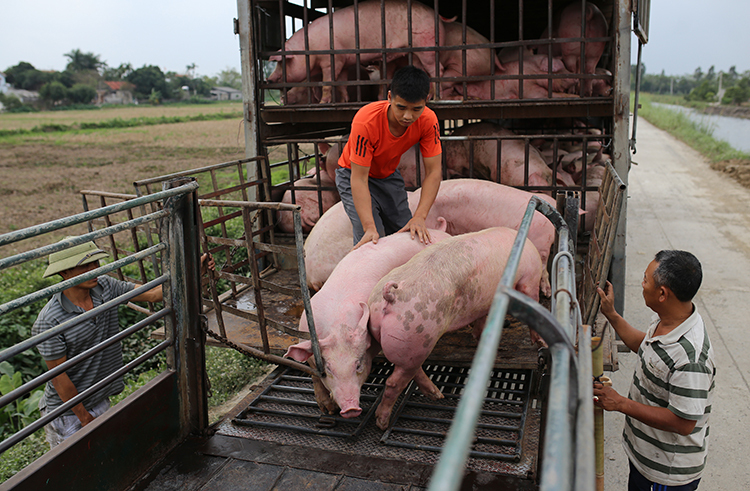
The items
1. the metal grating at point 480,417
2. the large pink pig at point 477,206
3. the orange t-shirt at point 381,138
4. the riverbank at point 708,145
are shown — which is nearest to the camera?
the metal grating at point 480,417

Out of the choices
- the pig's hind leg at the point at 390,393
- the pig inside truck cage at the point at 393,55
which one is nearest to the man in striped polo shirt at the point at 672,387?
the pig's hind leg at the point at 390,393

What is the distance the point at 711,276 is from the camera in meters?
7.56

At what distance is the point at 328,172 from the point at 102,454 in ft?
14.0

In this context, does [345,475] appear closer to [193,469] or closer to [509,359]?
[193,469]

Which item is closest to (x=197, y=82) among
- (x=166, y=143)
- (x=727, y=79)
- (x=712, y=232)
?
(x=166, y=143)

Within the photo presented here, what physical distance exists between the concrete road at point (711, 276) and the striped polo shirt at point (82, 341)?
324 centimetres

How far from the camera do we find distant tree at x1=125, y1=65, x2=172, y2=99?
85.8 m

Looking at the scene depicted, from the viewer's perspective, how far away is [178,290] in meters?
2.99

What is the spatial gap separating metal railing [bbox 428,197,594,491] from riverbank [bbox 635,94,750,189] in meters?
A: 15.9

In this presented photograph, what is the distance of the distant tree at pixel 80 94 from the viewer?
232ft

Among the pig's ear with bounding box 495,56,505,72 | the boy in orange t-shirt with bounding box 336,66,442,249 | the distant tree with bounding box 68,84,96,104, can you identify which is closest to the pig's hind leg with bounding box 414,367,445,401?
the boy in orange t-shirt with bounding box 336,66,442,249

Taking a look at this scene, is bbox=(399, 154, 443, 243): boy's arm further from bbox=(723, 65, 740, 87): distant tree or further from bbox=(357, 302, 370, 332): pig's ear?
bbox=(723, 65, 740, 87): distant tree

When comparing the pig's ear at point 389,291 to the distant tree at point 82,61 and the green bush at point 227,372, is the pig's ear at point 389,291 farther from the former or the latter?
the distant tree at point 82,61

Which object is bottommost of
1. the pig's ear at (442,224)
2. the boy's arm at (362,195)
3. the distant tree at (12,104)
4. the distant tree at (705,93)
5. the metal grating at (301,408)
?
the metal grating at (301,408)
